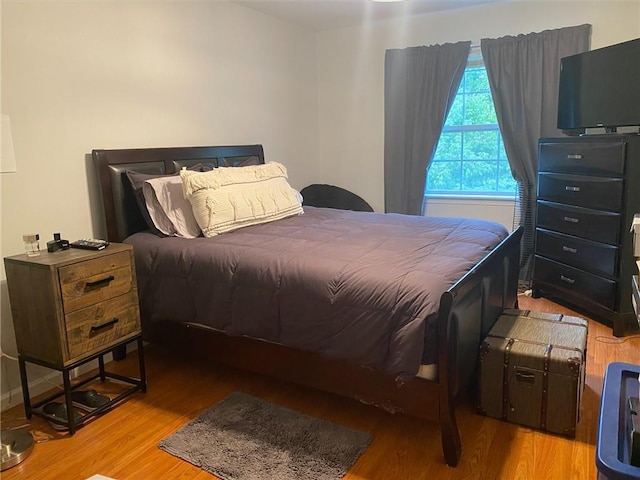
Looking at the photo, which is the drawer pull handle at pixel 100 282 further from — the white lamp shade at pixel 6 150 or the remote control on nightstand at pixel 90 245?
the white lamp shade at pixel 6 150

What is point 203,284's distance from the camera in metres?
2.39

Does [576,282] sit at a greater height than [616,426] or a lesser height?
lesser

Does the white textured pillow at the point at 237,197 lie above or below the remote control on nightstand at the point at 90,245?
above

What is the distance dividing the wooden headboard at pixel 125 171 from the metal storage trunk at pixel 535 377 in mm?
2082

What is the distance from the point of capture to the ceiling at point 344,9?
384 cm

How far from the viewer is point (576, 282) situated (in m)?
3.34

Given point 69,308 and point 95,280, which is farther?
point 95,280

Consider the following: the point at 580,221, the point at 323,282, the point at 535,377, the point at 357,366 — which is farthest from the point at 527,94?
the point at 357,366

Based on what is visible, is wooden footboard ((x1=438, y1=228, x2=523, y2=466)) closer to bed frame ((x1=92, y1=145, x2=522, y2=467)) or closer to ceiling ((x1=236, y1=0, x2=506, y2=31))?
bed frame ((x1=92, y1=145, x2=522, y2=467))

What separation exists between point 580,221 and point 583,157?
42cm

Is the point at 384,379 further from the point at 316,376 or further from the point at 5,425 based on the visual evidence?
the point at 5,425

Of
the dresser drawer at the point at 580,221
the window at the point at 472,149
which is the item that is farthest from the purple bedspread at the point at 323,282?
the window at the point at 472,149

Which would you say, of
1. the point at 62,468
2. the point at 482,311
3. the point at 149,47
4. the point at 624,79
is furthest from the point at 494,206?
the point at 62,468

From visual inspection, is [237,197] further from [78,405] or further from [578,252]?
[578,252]
